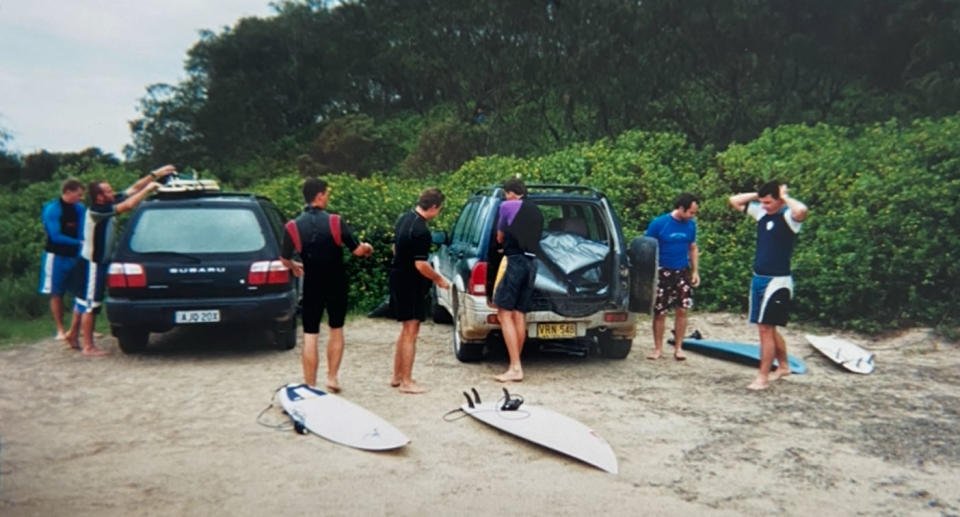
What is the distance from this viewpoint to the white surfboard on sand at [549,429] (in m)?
5.38

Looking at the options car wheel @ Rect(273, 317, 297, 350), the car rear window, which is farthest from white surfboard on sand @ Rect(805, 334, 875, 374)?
the car rear window

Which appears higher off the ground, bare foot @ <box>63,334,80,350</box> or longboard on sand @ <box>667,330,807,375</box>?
longboard on sand @ <box>667,330,807,375</box>

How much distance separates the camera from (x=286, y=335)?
9.08 metres

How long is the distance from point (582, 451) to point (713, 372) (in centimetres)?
327

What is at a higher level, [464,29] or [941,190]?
[464,29]

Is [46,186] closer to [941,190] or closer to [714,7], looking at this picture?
[714,7]

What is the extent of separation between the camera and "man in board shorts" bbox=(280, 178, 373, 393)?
22.1 feet

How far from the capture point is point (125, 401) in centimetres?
693

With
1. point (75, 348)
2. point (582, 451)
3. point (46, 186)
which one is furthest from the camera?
point (46, 186)

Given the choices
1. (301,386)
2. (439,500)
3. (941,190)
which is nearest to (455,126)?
(941,190)

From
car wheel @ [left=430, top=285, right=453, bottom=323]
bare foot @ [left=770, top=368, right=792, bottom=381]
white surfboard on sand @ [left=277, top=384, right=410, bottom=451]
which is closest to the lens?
white surfboard on sand @ [left=277, top=384, right=410, bottom=451]

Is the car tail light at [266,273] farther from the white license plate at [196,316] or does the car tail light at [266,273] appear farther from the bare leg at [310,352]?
the bare leg at [310,352]

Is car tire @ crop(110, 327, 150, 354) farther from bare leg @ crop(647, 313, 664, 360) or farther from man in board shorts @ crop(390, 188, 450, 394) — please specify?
bare leg @ crop(647, 313, 664, 360)

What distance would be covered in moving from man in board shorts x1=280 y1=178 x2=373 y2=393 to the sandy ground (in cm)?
73
